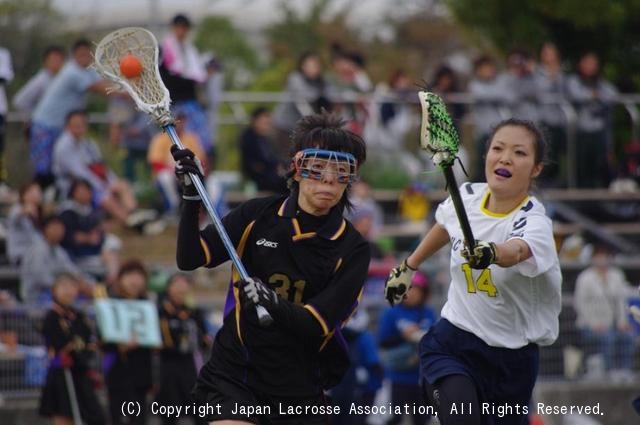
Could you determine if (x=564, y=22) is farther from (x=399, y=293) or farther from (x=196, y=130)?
(x=399, y=293)

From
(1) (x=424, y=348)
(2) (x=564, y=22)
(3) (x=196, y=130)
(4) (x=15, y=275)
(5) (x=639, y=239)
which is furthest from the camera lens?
(2) (x=564, y=22)

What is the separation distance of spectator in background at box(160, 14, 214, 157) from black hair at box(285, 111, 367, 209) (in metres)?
7.55

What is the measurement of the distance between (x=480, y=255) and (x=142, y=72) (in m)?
2.22

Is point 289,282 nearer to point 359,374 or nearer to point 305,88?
point 359,374

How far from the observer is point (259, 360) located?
745 centimetres

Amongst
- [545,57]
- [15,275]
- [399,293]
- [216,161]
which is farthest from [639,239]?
[399,293]

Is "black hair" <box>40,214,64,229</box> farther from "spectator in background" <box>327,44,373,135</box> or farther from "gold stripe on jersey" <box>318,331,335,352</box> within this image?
"gold stripe on jersey" <box>318,331,335,352</box>

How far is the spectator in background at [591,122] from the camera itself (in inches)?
712

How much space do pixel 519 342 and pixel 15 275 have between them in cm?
715

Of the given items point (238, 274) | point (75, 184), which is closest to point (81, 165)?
point (75, 184)

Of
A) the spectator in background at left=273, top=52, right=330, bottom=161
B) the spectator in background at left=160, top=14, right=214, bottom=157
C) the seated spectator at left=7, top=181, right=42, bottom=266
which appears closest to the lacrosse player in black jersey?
the seated spectator at left=7, top=181, right=42, bottom=266

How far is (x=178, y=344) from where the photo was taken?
12.3 metres

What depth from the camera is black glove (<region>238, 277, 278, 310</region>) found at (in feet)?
23.3

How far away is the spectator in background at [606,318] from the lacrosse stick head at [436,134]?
7430mm
